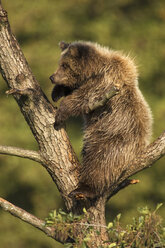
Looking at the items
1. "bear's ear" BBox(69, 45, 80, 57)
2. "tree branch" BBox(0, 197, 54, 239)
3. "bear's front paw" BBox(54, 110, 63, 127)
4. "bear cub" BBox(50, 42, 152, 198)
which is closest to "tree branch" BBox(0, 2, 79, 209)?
"bear's front paw" BBox(54, 110, 63, 127)

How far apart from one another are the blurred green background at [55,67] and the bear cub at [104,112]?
101 inches

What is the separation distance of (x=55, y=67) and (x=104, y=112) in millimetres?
3714

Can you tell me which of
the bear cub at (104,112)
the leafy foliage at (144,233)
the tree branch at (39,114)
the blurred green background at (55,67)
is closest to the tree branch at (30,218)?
the tree branch at (39,114)

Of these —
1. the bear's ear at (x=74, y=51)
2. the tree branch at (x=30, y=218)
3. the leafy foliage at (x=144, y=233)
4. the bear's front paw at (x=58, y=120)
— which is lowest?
the leafy foliage at (x=144, y=233)

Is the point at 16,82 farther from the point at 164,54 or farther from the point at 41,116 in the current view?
the point at 164,54

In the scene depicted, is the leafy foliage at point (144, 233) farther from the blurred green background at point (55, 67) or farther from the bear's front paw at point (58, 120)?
the blurred green background at point (55, 67)

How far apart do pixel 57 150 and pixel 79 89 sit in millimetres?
683

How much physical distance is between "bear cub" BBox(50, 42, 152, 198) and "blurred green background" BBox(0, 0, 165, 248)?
255cm

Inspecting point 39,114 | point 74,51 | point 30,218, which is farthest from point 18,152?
point 74,51

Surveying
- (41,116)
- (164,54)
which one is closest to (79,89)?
(41,116)

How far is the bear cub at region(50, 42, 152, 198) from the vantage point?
3.60 meters

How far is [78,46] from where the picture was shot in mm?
4004

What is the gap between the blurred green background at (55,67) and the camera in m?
6.17

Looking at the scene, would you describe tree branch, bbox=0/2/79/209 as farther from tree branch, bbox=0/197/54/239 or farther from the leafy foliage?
the leafy foliage
